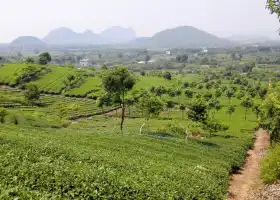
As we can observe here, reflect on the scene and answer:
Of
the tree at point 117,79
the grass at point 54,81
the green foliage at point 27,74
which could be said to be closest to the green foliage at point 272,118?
the tree at point 117,79

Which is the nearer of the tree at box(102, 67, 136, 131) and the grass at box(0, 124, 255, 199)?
the grass at box(0, 124, 255, 199)

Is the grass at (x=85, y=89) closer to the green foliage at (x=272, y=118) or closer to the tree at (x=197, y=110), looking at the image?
the tree at (x=197, y=110)

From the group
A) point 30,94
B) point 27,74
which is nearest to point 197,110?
point 30,94

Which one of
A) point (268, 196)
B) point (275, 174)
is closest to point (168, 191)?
point (268, 196)

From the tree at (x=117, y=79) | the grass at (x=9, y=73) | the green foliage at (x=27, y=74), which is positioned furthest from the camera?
the green foliage at (x=27, y=74)

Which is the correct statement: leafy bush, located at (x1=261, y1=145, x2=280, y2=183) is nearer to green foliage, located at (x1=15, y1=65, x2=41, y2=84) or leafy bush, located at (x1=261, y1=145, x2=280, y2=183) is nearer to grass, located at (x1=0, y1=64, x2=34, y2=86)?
grass, located at (x1=0, y1=64, x2=34, y2=86)

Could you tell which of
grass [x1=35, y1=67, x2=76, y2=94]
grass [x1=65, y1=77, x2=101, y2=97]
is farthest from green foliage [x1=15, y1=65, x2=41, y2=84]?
grass [x1=65, y1=77, x2=101, y2=97]

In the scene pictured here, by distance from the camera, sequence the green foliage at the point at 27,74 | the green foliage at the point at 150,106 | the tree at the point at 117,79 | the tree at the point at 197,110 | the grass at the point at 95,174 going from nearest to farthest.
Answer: the grass at the point at 95,174, the tree at the point at 117,79, the tree at the point at 197,110, the green foliage at the point at 150,106, the green foliage at the point at 27,74

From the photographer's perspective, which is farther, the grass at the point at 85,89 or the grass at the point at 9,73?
the grass at the point at 9,73

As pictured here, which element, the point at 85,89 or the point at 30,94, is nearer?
the point at 30,94

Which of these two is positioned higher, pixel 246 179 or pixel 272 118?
pixel 272 118

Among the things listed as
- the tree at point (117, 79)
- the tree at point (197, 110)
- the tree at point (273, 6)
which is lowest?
the tree at point (197, 110)

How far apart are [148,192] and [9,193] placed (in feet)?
22.2

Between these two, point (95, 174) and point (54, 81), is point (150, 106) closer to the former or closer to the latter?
point (95, 174)
